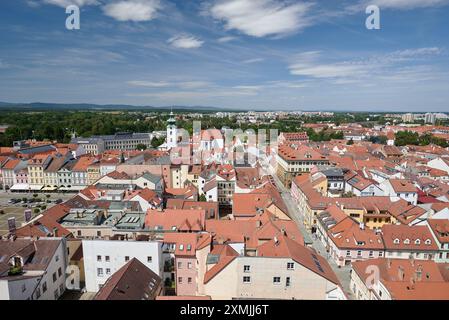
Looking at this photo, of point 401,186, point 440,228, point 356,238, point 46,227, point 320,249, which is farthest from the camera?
point 401,186

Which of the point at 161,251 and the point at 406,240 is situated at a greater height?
the point at 161,251

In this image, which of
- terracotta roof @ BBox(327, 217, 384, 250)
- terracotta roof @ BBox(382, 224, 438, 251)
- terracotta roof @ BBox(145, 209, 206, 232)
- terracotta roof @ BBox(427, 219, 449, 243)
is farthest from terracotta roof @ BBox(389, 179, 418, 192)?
terracotta roof @ BBox(145, 209, 206, 232)

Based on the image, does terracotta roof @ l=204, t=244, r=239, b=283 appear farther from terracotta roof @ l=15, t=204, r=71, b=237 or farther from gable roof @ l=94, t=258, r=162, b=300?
terracotta roof @ l=15, t=204, r=71, b=237

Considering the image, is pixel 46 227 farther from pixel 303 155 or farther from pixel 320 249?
pixel 303 155

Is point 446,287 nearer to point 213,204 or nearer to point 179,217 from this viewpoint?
point 179,217

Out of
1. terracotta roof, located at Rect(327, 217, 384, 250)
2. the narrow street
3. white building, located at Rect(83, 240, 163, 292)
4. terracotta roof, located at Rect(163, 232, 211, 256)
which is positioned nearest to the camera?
white building, located at Rect(83, 240, 163, 292)

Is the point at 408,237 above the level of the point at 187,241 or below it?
below

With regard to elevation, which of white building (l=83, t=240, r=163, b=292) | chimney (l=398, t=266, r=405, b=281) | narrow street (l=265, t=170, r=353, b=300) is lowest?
narrow street (l=265, t=170, r=353, b=300)

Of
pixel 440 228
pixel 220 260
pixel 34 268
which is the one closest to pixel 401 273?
pixel 220 260

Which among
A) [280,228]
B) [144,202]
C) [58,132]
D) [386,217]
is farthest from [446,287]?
[58,132]
